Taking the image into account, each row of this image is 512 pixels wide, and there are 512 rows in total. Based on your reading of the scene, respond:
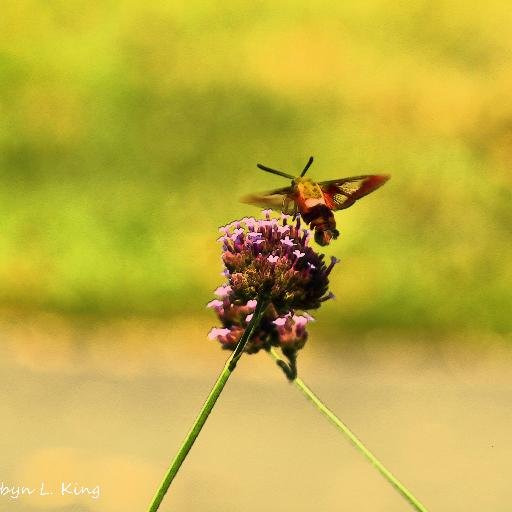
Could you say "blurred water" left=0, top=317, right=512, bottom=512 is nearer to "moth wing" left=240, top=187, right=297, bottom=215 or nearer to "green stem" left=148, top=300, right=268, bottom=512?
"moth wing" left=240, top=187, right=297, bottom=215

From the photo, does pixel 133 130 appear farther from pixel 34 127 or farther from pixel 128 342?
pixel 128 342

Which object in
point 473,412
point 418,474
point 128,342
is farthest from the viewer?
point 128,342

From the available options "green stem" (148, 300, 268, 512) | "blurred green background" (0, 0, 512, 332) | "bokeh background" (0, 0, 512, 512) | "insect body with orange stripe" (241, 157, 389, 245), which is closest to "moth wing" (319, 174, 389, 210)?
"insect body with orange stripe" (241, 157, 389, 245)

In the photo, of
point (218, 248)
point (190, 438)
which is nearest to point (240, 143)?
point (218, 248)

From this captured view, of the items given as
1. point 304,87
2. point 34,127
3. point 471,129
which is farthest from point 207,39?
point 471,129

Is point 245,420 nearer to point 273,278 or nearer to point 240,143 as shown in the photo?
point 240,143

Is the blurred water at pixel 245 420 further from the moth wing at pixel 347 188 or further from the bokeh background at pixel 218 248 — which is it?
the moth wing at pixel 347 188

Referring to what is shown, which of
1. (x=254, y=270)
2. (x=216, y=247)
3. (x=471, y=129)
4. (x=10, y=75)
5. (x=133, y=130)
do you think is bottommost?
(x=254, y=270)
